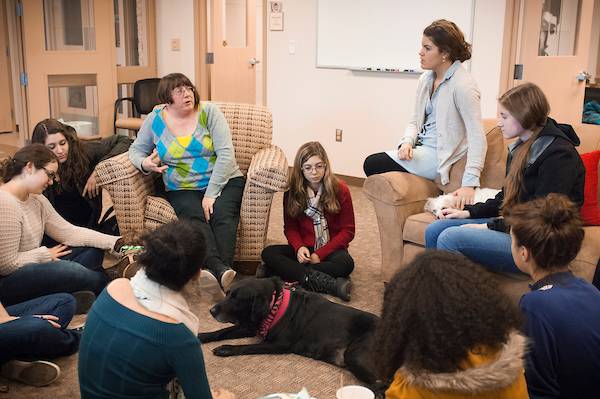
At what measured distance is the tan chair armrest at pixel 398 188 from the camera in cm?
330

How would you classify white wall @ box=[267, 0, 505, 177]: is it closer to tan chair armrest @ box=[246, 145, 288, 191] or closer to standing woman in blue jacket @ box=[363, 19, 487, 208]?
standing woman in blue jacket @ box=[363, 19, 487, 208]

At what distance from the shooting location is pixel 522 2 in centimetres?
486

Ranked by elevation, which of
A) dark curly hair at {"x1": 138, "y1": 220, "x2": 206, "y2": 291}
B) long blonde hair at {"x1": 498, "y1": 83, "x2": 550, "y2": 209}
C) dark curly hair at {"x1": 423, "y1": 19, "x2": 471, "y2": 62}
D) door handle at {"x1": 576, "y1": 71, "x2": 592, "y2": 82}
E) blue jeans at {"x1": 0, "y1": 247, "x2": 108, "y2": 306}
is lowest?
blue jeans at {"x1": 0, "y1": 247, "x2": 108, "y2": 306}

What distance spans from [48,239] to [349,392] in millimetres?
1776

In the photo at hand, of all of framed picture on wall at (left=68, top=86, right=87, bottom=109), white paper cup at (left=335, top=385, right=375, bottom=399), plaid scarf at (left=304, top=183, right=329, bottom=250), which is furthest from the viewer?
framed picture on wall at (left=68, top=86, right=87, bottom=109)

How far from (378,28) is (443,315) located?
4.49 metres

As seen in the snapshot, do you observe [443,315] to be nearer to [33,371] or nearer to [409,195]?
[33,371]

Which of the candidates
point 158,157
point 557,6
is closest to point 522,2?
point 557,6

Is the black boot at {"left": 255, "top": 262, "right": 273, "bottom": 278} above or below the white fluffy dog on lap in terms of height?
below

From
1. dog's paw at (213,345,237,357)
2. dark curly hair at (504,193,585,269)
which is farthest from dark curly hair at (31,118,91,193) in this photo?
dark curly hair at (504,193,585,269)

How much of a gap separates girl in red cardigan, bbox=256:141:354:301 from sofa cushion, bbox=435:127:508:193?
54 cm

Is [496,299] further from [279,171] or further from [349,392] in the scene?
[279,171]

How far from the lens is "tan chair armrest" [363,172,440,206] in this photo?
330 centimetres

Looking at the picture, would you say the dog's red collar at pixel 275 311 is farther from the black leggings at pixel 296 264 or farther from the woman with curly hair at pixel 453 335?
the woman with curly hair at pixel 453 335
